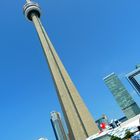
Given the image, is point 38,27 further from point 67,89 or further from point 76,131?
point 76,131

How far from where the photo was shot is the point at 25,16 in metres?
96.9

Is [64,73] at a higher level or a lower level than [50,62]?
lower

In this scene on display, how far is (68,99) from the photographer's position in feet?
236

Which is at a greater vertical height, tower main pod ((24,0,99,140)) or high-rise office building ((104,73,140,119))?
high-rise office building ((104,73,140,119))

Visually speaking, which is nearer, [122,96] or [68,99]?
[68,99]

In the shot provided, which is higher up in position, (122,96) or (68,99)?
(122,96)

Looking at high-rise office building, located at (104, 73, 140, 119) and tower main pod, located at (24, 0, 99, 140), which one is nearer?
tower main pod, located at (24, 0, 99, 140)

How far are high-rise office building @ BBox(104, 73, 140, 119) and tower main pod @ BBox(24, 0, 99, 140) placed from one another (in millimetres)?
106668

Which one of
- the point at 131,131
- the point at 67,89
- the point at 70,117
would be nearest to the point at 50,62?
the point at 67,89

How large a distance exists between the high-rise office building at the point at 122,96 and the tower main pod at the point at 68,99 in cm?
10667

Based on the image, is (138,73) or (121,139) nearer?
(121,139)

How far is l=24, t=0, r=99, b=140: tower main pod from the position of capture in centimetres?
6494

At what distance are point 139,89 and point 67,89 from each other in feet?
285

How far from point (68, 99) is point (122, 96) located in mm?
120214
